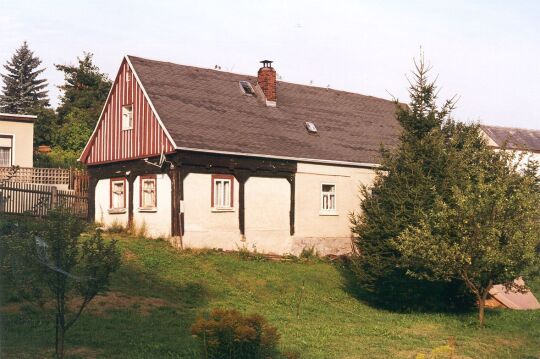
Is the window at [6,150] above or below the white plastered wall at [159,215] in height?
above

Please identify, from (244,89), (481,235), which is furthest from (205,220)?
(481,235)

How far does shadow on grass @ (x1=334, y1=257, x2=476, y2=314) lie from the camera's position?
1080 inches

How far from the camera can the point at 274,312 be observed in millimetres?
23953

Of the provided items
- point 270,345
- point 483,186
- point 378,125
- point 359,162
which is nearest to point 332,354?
point 270,345

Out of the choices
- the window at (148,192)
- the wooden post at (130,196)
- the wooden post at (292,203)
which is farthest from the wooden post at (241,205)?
the wooden post at (130,196)

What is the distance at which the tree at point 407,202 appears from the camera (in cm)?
2675

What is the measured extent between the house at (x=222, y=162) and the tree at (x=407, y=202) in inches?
99.2

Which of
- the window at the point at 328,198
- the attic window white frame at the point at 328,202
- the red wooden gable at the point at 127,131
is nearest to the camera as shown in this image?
the red wooden gable at the point at 127,131

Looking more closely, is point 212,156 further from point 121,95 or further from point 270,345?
point 270,345

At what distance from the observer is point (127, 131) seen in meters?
34.6

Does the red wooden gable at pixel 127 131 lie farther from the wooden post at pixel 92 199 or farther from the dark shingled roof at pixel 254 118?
the wooden post at pixel 92 199

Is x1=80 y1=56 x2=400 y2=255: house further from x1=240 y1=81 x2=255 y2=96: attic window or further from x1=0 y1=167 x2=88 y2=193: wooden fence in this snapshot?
x1=0 y1=167 x2=88 y2=193: wooden fence

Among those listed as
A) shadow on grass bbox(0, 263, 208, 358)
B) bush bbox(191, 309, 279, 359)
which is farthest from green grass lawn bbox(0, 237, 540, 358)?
bush bbox(191, 309, 279, 359)

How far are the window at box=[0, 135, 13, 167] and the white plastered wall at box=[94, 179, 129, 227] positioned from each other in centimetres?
958
